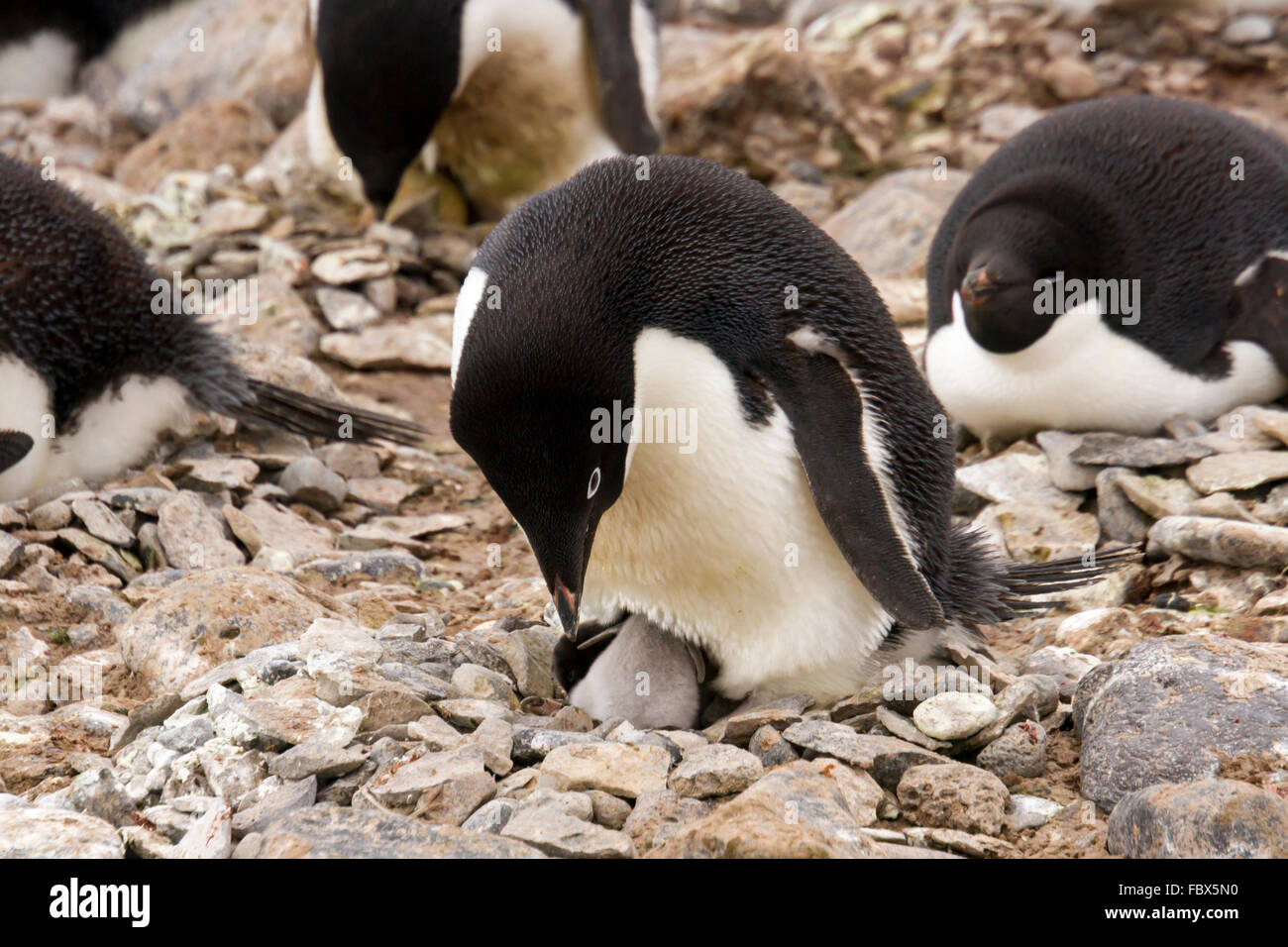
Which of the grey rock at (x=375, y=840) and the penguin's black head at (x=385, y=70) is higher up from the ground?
the penguin's black head at (x=385, y=70)

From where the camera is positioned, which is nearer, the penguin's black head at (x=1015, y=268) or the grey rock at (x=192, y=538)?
the grey rock at (x=192, y=538)

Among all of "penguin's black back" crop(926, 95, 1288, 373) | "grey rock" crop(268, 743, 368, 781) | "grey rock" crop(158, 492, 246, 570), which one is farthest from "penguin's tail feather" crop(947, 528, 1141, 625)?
"grey rock" crop(158, 492, 246, 570)

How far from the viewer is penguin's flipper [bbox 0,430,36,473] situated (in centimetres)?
370

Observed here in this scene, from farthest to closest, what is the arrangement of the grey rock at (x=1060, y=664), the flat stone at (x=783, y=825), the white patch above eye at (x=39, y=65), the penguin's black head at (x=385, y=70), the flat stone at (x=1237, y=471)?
the white patch above eye at (x=39, y=65), the penguin's black head at (x=385, y=70), the flat stone at (x=1237, y=471), the grey rock at (x=1060, y=664), the flat stone at (x=783, y=825)

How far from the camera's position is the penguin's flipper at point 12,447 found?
3.70 metres

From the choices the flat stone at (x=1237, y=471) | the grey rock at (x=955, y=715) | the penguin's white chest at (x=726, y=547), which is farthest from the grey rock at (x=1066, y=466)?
the grey rock at (x=955, y=715)

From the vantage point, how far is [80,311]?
157 inches

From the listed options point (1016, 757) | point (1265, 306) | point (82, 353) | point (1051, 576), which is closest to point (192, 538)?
point (82, 353)

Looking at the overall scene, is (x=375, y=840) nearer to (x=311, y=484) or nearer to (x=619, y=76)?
(x=311, y=484)

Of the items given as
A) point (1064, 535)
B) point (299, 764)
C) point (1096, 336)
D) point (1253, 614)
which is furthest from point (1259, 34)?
point (299, 764)

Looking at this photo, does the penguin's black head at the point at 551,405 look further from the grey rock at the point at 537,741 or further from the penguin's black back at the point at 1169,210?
the penguin's black back at the point at 1169,210

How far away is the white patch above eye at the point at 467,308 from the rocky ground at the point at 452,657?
60 cm

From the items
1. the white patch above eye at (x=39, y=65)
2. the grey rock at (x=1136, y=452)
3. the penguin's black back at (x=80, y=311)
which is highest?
the white patch above eye at (x=39, y=65)

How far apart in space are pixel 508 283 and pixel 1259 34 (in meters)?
6.56
